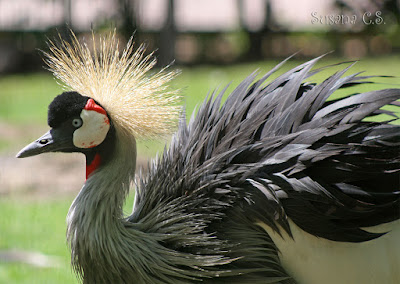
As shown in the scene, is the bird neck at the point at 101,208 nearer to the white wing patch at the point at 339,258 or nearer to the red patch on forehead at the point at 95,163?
the red patch on forehead at the point at 95,163

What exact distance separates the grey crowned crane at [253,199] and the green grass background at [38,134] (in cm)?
18

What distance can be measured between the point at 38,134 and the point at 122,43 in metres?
1.36

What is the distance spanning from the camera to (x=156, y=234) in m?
1.88

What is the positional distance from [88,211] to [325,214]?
691 millimetres

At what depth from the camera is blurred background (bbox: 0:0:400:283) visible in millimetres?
3053

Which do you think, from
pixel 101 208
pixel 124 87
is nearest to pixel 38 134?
pixel 124 87

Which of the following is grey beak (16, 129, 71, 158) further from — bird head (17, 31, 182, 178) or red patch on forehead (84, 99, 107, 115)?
red patch on forehead (84, 99, 107, 115)

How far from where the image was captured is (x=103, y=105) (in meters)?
1.92

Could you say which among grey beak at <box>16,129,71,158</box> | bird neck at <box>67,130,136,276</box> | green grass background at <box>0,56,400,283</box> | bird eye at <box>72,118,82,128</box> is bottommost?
green grass background at <box>0,56,400,283</box>

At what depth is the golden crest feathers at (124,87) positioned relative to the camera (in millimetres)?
1929

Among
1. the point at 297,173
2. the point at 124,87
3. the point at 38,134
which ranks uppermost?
the point at 124,87

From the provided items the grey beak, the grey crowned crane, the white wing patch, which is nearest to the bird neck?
the grey crowned crane

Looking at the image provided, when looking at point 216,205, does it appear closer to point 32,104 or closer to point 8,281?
point 8,281

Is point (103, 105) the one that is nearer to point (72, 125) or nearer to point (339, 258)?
point (72, 125)
